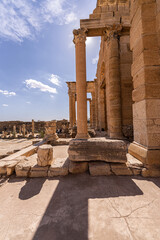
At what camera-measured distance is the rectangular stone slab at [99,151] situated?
296 centimetres

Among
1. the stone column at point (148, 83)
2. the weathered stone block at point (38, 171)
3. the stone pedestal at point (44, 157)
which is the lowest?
the weathered stone block at point (38, 171)

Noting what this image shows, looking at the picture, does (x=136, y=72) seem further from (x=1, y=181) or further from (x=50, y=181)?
Answer: (x=1, y=181)

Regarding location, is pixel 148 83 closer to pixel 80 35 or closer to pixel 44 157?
pixel 44 157

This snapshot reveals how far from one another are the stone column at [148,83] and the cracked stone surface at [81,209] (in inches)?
33.4

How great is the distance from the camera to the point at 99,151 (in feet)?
10.0

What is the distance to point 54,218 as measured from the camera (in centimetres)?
159

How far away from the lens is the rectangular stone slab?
2.96 m

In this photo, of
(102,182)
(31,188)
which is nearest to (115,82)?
(102,182)

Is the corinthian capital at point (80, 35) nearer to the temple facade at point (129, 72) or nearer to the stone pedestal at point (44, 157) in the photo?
the temple facade at point (129, 72)

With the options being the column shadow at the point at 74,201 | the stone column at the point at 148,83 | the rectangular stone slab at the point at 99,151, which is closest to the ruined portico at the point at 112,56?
the rectangular stone slab at the point at 99,151

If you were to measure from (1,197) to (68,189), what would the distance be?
4.73ft

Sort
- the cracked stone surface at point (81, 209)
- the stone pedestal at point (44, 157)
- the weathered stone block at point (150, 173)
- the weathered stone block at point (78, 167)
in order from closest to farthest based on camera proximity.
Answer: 1. the cracked stone surface at point (81, 209)
2. the weathered stone block at point (150, 173)
3. the weathered stone block at point (78, 167)
4. the stone pedestal at point (44, 157)

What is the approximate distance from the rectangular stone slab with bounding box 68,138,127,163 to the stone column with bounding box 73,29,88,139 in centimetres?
256

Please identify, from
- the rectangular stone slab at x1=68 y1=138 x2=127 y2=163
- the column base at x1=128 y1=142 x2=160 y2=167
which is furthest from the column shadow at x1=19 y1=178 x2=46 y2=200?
the column base at x1=128 y1=142 x2=160 y2=167
